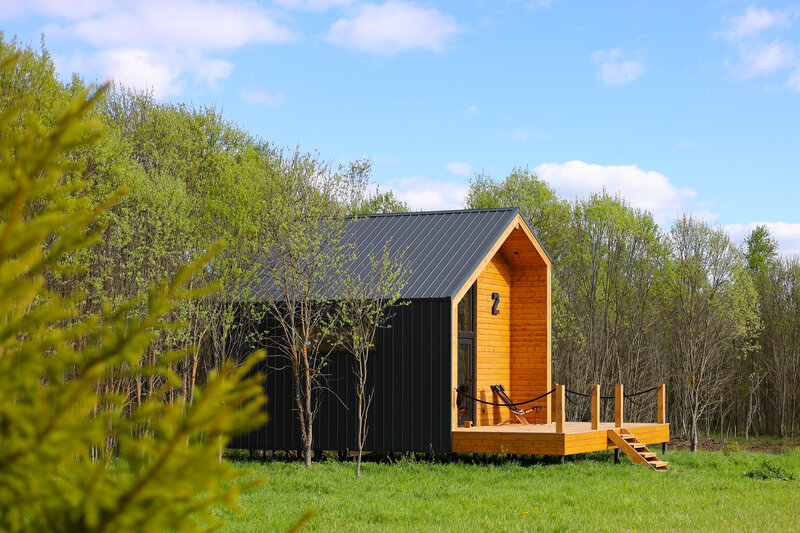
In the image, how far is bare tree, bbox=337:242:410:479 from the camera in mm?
14523

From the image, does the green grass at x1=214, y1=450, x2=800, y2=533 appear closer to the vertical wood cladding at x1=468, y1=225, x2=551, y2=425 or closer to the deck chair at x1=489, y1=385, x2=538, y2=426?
the deck chair at x1=489, y1=385, x2=538, y2=426

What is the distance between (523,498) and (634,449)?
5328 mm

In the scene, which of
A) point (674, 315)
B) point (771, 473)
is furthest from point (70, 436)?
Result: point (674, 315)

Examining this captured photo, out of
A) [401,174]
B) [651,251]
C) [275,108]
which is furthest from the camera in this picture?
[401,174]

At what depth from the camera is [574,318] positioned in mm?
26719

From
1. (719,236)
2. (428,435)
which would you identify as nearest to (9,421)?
(428,435)

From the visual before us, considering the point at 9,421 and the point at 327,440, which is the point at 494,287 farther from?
the point at 9,421

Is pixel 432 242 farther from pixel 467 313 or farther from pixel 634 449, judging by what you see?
pixel 634 449

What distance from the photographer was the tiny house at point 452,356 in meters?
15.3

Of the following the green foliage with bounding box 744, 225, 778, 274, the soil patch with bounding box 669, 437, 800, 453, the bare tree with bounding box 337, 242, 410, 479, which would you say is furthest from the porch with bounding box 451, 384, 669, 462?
the green foliage with bounding box 744, 225, 778, 274

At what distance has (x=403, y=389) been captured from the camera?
15.6m

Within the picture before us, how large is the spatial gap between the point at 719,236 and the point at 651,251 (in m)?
5.41

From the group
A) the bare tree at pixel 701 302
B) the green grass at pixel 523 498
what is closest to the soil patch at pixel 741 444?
the bare tree at pixel 701 302

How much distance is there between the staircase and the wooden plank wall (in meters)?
2.51
